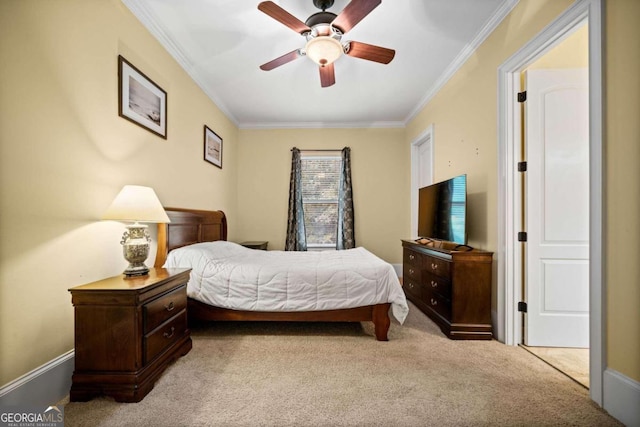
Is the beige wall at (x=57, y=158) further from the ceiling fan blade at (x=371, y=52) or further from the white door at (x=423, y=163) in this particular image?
the white door at (x=423, y=163)

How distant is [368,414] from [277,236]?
383 cm

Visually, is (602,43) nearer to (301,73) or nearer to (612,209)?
(612,209)

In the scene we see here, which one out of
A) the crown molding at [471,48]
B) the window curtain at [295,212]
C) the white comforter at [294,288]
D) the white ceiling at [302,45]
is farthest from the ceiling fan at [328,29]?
the window curtain at [295,212]

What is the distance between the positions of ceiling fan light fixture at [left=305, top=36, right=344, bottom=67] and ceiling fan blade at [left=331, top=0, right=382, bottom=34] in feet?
0.37

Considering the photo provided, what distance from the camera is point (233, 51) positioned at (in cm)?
286

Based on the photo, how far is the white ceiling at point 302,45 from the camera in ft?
7.50


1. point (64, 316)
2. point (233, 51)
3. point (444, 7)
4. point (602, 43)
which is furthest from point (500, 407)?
point (233, 51)

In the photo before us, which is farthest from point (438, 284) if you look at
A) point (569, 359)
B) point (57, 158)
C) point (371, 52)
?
point (57, 158)

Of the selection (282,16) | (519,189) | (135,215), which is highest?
(282,16)

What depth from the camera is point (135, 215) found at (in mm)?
1780

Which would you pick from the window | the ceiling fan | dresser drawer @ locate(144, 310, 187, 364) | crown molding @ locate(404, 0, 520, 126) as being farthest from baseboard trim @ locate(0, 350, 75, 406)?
crown molding @ locate(404, 0, 520, 126)

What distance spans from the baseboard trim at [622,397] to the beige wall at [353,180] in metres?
3.56

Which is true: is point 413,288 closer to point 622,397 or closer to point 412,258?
point 412,258

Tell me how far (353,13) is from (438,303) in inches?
105
